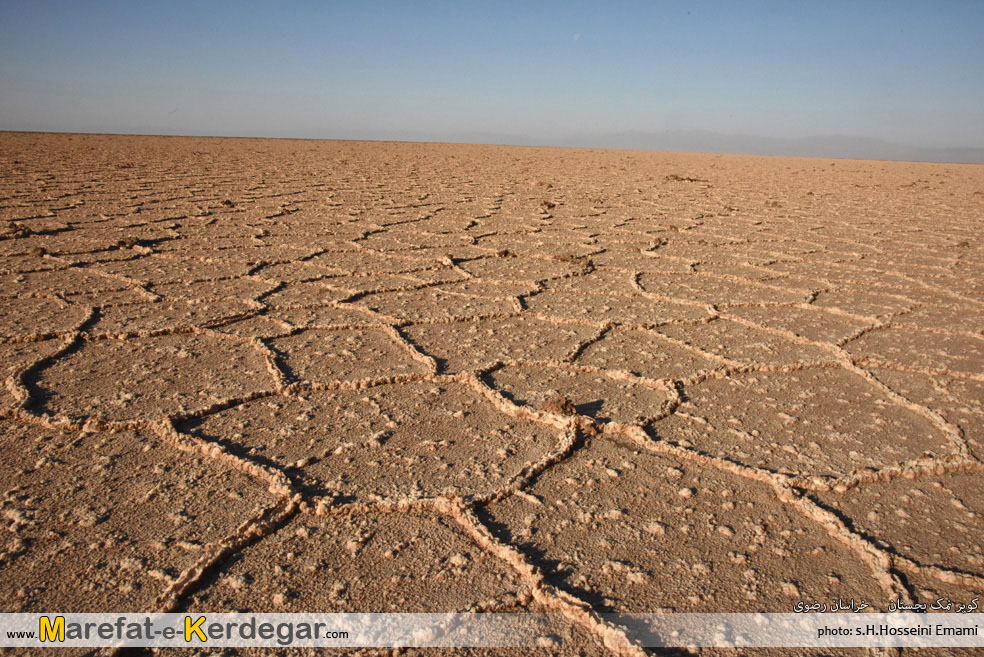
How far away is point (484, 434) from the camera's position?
1366 millimetres

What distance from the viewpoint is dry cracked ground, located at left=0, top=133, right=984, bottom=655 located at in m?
0.94

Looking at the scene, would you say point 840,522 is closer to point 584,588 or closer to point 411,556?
point 584,588

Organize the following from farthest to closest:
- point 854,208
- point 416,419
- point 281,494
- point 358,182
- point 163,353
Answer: point 358,182
point 854,208
point 163,353
point 416,419
point 281,494

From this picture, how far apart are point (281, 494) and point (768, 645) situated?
30.7 inches

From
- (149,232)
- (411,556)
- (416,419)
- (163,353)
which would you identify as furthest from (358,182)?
(411,556)

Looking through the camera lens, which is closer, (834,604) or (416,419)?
(834,604)

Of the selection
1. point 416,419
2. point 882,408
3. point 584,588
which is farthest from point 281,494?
point 882,408

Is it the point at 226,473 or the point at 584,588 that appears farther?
the point at 226,473

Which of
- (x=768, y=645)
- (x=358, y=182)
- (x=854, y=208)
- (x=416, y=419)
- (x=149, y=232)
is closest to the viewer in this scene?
(x=768, y=645)

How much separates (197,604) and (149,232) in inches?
130

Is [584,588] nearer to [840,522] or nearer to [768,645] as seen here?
[768,645]

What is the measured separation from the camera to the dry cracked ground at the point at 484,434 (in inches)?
37.0

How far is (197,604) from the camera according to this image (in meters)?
0.88

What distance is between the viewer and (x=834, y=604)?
0.90 meters
